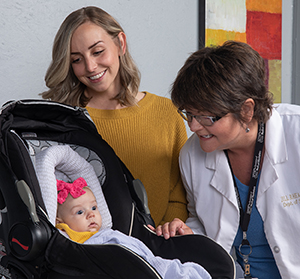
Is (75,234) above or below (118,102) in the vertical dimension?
below

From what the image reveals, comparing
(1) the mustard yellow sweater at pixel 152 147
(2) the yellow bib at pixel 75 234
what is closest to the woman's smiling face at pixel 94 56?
(1) the mustard yellow sweater at pixel 152 147

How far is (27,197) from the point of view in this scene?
104 centimetres

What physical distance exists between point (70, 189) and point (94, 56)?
55cm

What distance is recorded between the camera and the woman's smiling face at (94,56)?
1.52 m

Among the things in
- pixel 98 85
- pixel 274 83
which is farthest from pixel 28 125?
pixel 274 83

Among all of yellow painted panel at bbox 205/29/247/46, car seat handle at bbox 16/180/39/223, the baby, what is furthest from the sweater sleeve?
yellow painted panel at bbox 205/29/247/46

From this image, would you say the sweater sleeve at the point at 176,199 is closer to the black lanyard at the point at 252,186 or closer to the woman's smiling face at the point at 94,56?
the black lanyard at the point at 252,186

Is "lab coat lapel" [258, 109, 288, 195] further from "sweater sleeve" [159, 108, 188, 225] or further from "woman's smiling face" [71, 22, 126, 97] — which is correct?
"woman's smiling face" [71, 22, 126, 97]

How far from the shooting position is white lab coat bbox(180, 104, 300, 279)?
131cm

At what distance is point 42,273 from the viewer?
3.37 ft

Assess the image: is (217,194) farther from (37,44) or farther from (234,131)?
(37,44)

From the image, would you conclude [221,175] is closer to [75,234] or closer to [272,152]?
[272,152]

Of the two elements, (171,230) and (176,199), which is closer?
(171,230)

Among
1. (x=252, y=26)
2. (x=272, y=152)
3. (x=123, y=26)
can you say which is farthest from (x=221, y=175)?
(x=252, y=26)
